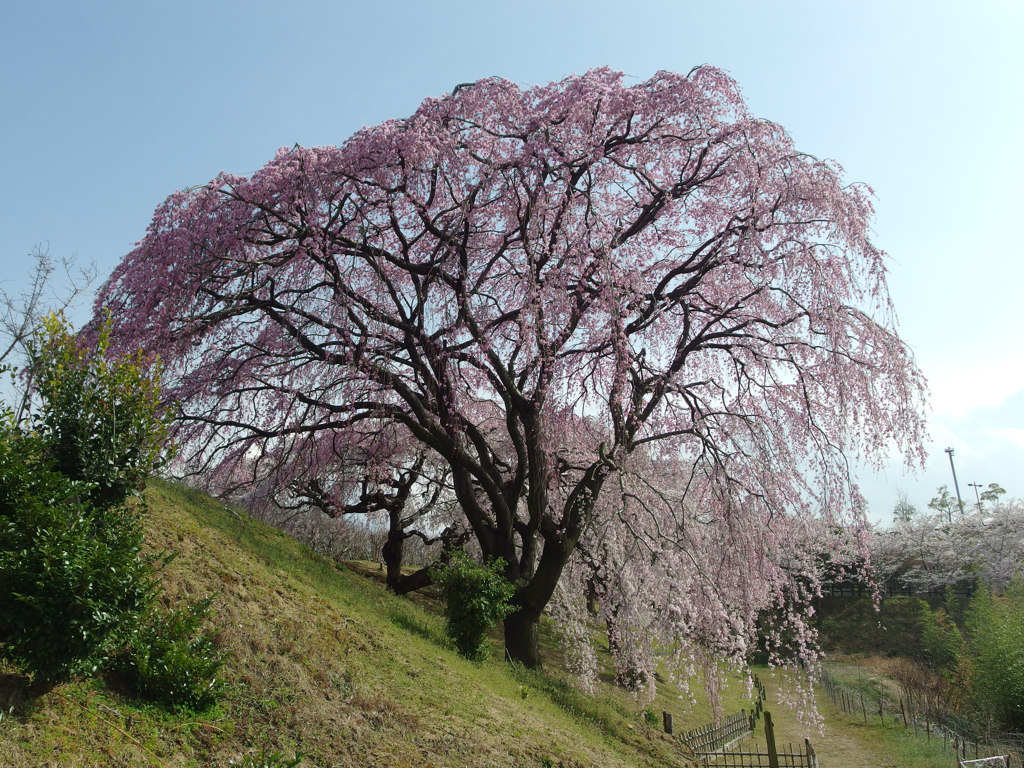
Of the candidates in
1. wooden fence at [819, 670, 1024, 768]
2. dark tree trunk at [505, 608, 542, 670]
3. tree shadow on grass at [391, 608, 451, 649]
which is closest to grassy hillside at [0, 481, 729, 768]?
tree shadow on grass at [391, 608, 451, 649]

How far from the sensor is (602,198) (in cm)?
1131

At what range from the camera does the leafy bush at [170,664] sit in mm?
4887

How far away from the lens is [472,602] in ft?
31.0

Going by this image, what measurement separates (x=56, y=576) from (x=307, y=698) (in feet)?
8.49

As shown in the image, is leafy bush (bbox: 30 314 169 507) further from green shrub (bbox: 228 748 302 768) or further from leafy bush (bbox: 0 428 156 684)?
green shrub (bbox: 228 748 302 768)

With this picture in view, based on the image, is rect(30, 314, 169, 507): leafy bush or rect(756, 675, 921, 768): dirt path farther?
rect(756, 675, 921, 768): dirt path

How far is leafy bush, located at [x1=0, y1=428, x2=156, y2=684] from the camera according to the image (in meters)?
4.04

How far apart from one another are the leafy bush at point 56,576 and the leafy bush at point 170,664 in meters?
0.59

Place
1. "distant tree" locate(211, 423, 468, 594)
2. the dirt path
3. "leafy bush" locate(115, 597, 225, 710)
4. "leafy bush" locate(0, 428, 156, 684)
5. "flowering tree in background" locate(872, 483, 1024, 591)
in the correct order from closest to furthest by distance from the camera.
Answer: "leafy bush" locate(0, 428, 156, 684) < "leafy bush" locate(115, 597, 225, 710) < "distant tree" locate(211, 423, 468, 594) < the dirt path < "flowering tree in background" locate(872, 483, 1024, 591)

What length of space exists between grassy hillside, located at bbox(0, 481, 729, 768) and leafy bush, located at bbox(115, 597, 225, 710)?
124mm

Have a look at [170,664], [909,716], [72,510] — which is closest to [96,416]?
[72,510]

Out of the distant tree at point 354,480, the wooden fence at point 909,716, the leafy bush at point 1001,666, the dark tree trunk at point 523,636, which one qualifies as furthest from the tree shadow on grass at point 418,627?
the leafy bush at point 1001,666

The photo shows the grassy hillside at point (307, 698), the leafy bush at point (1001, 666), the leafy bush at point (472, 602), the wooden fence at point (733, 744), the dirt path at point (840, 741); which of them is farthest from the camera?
the leafy bush at point (1001, 666)

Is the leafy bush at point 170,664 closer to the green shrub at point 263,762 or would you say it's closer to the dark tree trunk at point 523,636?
the green shrub at point 263,762
